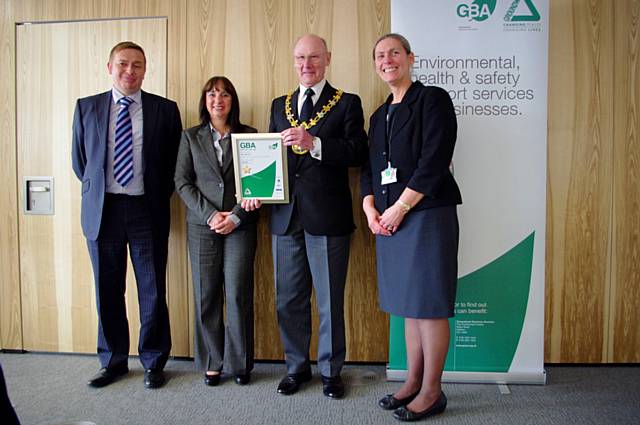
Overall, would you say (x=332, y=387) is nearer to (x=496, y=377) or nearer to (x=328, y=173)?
(x=496, y=377)

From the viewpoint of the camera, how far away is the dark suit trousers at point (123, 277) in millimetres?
2822

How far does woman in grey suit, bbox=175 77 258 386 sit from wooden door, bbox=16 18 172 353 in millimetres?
630

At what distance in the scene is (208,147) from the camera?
9.10 ft

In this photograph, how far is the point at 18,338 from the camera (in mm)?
3383

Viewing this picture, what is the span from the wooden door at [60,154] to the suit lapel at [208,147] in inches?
24.5

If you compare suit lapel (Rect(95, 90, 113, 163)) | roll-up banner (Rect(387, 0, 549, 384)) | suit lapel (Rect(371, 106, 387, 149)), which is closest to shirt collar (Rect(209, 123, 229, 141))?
suit lapel (Rect(95, 90, 113, 163))

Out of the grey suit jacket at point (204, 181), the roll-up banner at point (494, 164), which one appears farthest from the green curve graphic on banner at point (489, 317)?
the grey suit jacket at point (204, 181)

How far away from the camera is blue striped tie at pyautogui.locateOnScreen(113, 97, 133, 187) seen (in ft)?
9.15

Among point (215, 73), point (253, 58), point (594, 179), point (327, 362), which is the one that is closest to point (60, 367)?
point (327, 362)

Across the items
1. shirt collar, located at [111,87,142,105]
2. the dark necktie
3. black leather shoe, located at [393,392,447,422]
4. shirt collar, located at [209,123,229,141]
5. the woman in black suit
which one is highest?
shirt collar, located at [111,87,142,105]

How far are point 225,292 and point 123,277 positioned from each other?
61cm

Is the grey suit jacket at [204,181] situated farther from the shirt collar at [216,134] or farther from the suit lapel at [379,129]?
the suit lapel at [379,129]

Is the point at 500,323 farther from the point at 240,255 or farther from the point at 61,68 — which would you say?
the point at 61,68

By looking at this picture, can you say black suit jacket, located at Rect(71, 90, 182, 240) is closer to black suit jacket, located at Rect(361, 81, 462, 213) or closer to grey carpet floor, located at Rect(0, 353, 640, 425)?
grey carpet floor, located at Rect(0, 353, 640, 425)
